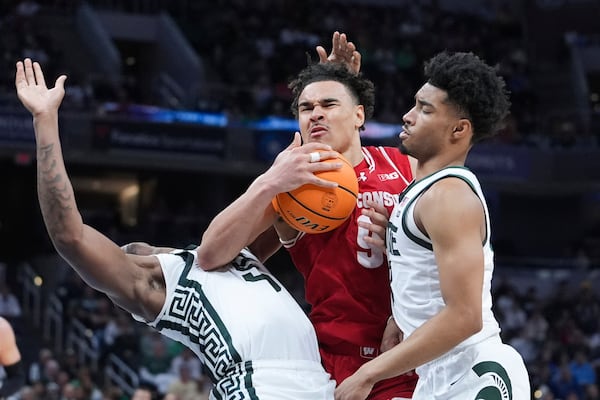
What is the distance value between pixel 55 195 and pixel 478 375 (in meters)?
1.70

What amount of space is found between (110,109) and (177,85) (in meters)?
3.53

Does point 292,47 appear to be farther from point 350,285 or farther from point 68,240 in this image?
point 68,240

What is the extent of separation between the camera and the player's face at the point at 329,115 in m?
4.73

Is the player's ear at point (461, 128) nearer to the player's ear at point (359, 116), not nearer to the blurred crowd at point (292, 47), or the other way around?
the player's ear at point (359, 116)

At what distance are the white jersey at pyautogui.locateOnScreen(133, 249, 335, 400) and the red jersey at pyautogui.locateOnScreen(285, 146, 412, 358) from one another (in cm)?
18

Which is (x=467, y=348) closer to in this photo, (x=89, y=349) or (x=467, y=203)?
(x=467, y=203)

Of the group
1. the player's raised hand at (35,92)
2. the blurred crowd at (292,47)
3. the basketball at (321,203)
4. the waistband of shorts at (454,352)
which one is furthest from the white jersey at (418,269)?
the blurred crowd at (292,47)

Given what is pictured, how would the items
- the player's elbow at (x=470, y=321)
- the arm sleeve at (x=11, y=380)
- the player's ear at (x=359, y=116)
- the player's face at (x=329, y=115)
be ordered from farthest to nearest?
the arm sleeve at (x=11, y=380) → the player's ear at (x=359, y=116) → the player's face at (x=329, y=115) → the player's elbow at (x=470, y=321)

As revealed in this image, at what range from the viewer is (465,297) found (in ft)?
12.5

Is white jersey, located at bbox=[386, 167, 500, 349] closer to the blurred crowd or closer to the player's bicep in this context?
the player's bicep

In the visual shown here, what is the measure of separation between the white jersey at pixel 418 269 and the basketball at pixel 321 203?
0.27m

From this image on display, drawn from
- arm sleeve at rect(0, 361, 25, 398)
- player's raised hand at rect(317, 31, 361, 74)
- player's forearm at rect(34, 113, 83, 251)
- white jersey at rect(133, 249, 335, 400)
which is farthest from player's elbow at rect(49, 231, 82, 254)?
arm sleeve at rect(0, 361, 25, 398)

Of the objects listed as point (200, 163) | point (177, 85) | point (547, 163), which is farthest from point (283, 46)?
point (547, 163)

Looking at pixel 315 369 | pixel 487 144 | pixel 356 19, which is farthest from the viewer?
pixel 356 19
